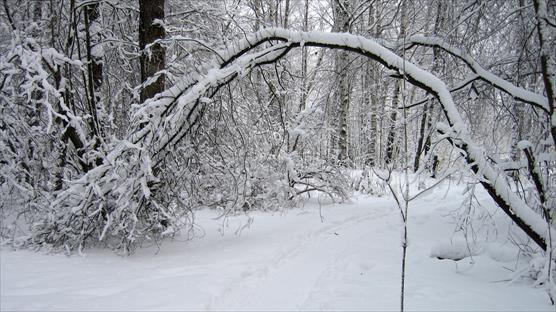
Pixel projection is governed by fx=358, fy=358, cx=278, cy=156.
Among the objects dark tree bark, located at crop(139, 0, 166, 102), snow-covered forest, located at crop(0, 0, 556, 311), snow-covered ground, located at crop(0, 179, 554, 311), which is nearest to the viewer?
snow-covered ground, located at crop(0, 179, 554, 311)

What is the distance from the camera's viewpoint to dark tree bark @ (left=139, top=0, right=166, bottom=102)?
5070 mm

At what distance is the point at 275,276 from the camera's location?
13.1 ft

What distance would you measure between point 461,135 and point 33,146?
5.23m

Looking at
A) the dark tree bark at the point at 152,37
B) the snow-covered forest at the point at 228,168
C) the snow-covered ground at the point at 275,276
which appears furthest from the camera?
the dark tree bark at the point at 152,37

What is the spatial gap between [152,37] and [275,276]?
3715 millimetres

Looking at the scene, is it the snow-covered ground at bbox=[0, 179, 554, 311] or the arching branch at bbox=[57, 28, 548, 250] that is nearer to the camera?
the snow-covered ground at bbox=[0, 179, 554, 311]

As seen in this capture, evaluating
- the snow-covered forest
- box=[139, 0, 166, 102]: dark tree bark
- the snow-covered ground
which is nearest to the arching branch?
the snow-covered forest

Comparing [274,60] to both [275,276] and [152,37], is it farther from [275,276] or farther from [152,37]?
[275,276]

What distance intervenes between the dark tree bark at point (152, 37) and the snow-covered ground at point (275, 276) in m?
2.29

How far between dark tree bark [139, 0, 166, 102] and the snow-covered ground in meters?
2.29

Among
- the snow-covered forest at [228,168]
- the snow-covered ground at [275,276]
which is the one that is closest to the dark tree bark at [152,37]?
the snow-covered forest at [228,168]

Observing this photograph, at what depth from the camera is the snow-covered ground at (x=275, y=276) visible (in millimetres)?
3129

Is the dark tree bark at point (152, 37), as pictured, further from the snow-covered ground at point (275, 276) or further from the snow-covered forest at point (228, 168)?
the snow-covered ground at point (275, 276)

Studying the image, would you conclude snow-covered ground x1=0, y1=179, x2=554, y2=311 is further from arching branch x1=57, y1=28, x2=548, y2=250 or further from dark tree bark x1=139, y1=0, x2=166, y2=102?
dark tree bark x1=139, y1=0, x2=166, y2=102
